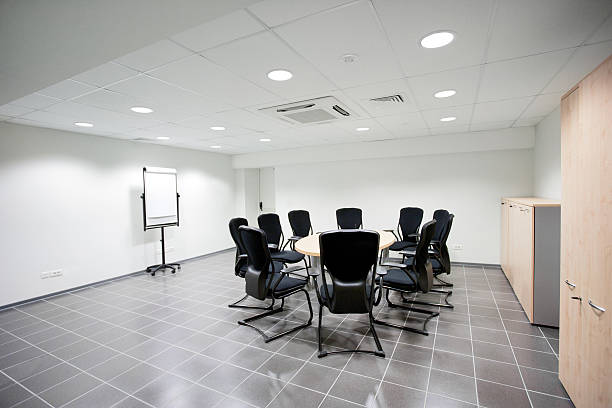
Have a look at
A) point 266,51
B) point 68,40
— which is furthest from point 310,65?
point 68,40

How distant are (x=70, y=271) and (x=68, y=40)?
453cm

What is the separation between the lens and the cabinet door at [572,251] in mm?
1846

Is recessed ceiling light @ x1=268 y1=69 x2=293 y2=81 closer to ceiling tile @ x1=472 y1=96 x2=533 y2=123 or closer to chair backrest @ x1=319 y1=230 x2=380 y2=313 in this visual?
chair backrest @ x1=319 y1=230 x2=380 y2=313

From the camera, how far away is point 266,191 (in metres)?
8.98

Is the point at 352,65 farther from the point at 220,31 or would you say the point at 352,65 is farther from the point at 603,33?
the point at 603,33

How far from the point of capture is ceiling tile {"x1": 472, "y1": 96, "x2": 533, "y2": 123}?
359 centimetres

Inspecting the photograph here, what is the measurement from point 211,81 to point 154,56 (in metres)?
0.57

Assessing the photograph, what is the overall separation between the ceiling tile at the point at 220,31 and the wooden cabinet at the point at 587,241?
197cm

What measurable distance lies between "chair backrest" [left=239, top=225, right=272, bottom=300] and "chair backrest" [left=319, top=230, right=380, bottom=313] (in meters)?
0.69

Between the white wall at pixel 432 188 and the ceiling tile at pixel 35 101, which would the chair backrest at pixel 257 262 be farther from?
the white wall at pixel 432 188

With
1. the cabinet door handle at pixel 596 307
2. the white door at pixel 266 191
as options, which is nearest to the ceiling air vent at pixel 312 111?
the cabinet door handle at pixel 596 307

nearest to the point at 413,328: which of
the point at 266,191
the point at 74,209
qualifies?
the point at 74,209

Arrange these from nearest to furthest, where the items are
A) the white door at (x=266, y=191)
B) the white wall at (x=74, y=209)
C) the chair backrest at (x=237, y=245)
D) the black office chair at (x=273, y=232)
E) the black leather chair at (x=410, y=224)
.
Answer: the chair backrest at (x=237, y=245), the white wall at (x=74, y=209), the black office chair at (x=273, y=232), the black leather chair at (x=410, y=224), the white door at (x=266, y=191)

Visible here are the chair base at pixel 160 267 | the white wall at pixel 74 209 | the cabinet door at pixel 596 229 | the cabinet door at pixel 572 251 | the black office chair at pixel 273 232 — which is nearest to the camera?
the cabinet door at pixel 596 229
